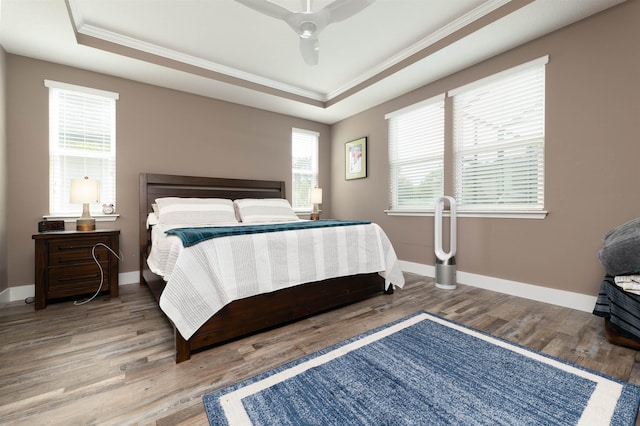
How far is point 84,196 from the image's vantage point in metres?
2.78

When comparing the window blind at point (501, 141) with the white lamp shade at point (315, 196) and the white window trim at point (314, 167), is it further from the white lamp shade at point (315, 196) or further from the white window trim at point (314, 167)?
the white window trim at point (314, 167)

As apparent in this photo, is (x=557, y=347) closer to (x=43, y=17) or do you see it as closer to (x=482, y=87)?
(x=482, y=87)

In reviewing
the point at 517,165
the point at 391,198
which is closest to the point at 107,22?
the point at 391,198

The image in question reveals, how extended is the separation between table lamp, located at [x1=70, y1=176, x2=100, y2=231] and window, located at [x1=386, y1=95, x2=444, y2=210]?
12.2ft

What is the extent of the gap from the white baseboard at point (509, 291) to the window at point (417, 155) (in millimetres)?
1079

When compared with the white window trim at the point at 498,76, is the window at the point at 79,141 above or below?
below

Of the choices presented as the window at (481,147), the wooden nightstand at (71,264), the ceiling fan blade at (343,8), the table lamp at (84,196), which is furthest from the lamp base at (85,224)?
the window at (481,147)

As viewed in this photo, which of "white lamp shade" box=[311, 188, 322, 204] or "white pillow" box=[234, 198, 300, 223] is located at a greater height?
"white lamp shade" box=[311, 188, 322, 204]

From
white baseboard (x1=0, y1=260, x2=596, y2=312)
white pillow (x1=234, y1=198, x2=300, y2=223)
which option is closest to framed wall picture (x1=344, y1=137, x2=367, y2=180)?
white pillow (x1=234, y1=198, x2=300, y2=223)

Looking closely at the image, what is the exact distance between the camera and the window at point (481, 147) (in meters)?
2.74

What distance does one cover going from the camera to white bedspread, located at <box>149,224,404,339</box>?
167 centimetres

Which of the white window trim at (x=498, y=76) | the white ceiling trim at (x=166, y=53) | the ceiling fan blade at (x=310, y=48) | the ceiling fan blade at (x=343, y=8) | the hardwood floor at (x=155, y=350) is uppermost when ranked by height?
the white ceiling trim at (x=166, y=53)

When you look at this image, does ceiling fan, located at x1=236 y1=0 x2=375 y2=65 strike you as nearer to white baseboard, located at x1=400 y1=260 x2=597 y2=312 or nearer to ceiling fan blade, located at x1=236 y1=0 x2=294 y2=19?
ceiling fan blade, located at x1=236 y1=0 x2=294 y2=19

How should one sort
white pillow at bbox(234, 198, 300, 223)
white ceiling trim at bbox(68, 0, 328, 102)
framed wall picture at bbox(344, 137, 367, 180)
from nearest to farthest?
white ceiling trim at bbox(68, 0, 328, 102) → white pillow at bbox(234, 198, 300, 223) → framed wall picture at bbox(344, 137, 367, 180)
